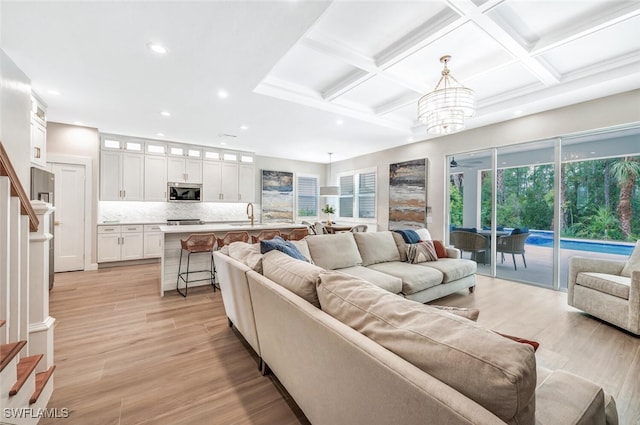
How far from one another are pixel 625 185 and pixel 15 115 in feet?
24.8

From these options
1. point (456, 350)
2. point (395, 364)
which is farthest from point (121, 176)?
point (456, 350)

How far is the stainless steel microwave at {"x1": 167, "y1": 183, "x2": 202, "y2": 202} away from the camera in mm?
6074

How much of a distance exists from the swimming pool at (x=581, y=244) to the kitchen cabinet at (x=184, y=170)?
6.89 m

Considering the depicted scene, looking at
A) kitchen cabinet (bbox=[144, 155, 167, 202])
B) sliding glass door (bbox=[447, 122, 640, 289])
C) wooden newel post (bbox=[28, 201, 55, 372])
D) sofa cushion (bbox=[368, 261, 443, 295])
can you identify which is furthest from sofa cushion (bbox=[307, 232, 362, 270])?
kitchen cabinet (bbox=[144, 155, 167, 202])

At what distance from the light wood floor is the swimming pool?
2.71ft

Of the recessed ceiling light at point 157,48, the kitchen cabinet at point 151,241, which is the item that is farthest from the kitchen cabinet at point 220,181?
the recessed ceiling light at point 157,48

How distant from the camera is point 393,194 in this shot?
21.1 ft

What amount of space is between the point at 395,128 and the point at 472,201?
2.03 metres

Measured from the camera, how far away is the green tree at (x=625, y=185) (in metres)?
3.45

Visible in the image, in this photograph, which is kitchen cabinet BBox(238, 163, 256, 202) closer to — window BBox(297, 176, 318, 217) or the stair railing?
window BBox(297, 176, 318, 217)

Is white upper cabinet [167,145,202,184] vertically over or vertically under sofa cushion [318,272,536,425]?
over

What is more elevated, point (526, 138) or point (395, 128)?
point (395, 128)

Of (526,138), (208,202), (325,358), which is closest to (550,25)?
(526,138)

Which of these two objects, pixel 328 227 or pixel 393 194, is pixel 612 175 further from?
pixel 328 227
